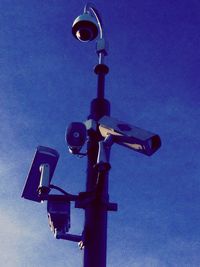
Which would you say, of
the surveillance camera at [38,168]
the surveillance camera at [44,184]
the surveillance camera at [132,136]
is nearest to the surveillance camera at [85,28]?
the surveillance camera at [132,136]

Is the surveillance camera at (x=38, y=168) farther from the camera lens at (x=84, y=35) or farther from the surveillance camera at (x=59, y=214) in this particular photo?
the camera lens at (x=84, y=35)

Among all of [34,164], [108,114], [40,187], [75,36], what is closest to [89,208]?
[40,187]

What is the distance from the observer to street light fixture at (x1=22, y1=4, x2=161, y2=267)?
4312 mm

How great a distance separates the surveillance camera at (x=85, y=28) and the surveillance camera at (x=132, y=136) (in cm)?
164

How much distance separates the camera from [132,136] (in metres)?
4.68

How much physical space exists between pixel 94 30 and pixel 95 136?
1711 mm

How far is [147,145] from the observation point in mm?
4730

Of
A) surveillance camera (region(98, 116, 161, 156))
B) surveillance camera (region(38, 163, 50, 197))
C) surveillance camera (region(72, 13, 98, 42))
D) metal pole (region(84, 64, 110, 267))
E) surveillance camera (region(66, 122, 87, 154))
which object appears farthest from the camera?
surveillance camera (region(72, 13, 98, 42))

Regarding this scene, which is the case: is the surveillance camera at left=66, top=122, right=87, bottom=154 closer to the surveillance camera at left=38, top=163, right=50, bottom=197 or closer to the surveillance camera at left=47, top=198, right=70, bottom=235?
the surveillance camera at left=38, top=163, right=50, bottom=197

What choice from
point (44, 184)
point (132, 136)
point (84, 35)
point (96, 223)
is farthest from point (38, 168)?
point (84, 35)

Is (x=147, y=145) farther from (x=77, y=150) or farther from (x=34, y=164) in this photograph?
(x=34, y=164)

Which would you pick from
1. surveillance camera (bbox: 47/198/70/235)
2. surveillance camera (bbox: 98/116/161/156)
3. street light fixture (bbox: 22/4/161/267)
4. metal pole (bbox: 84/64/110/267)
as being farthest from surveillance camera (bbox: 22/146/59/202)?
surveillance camera (bbox: 98/116/161/156)

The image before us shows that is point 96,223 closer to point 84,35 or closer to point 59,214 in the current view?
point 59,214

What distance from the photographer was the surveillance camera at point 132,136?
15.4 ft
